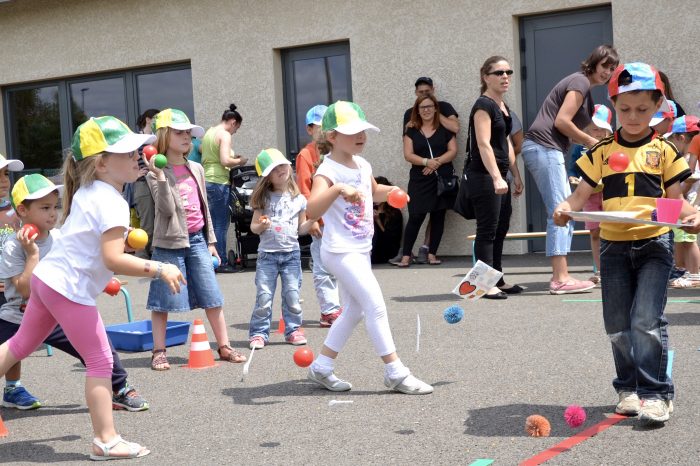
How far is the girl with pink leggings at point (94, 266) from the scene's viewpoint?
447 centimetres

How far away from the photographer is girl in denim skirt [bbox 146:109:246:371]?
21.9ft

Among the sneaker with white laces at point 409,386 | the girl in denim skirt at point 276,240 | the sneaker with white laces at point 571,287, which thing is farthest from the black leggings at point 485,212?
the sneaker with white laces at point 409,386

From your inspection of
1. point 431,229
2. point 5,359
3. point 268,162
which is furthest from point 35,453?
point 431,229

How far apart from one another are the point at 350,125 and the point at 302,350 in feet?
4.59

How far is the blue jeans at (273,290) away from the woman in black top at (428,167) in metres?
5.36

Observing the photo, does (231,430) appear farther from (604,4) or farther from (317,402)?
(604,4)

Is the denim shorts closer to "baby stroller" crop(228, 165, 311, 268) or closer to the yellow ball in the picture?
the yellow ball

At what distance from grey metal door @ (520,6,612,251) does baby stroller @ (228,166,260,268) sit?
3.91 m

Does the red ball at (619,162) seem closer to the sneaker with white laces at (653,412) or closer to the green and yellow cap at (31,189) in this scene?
the sneaker with white laces at (653,412)

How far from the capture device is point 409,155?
1305 centimetres

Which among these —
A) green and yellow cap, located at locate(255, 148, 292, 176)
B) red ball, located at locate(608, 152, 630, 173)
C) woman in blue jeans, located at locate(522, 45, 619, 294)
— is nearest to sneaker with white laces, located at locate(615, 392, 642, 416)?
red ball, located at locate(608, 152, 630, 173)

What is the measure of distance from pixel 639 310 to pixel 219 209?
30.6 ft

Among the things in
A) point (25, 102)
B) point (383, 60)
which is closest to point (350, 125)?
point (383, 60)

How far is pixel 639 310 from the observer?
4664 millimetres
